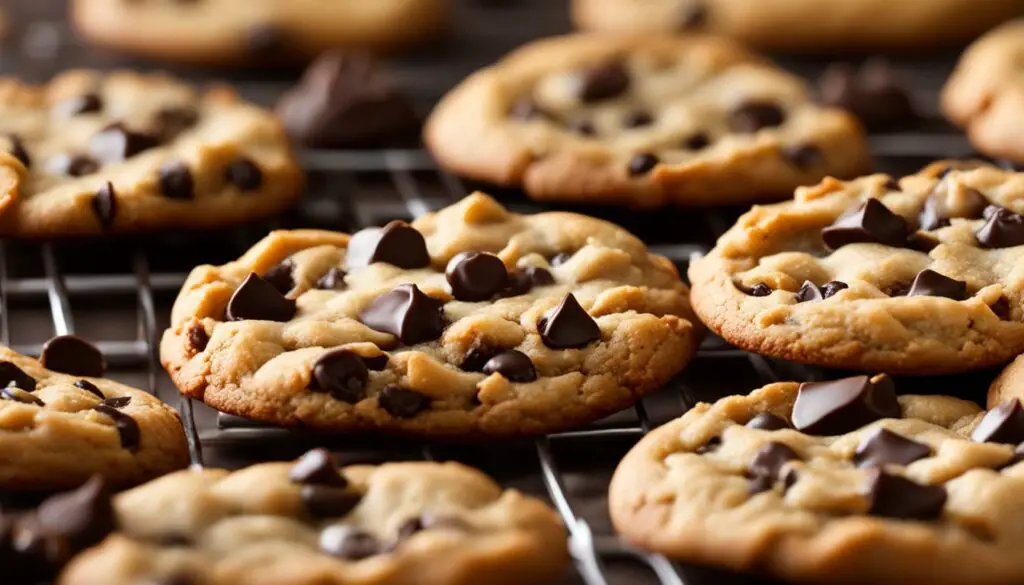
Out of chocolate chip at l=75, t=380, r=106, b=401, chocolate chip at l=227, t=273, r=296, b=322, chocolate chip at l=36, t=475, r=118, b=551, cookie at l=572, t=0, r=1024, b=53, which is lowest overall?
cookie at l=572, t=0, r=1024, b=53

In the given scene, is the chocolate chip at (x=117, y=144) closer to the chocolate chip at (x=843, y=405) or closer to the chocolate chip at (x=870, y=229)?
the chocolate chip at (x=870, y=229)

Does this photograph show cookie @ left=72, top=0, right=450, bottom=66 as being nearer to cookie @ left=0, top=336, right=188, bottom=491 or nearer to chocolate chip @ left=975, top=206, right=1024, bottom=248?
cookie @ left=0, top=336, right=188, bottom=491

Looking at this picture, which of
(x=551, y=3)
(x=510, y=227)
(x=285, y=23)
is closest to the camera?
(x=510, y=227)

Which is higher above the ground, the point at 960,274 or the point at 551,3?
the point at 960,274

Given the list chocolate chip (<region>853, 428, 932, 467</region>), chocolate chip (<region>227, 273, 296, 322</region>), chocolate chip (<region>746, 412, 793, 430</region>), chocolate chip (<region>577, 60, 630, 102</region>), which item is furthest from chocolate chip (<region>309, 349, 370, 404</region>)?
chocolate chip (<region>577, 60, 630, 102</region>)

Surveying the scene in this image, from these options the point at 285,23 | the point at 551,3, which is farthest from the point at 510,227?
the point at 551,3

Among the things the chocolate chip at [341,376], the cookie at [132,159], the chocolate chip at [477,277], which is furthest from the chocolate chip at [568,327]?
the cookie at [132,159]

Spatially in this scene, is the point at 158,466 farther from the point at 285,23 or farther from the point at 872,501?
the point at 285,23
